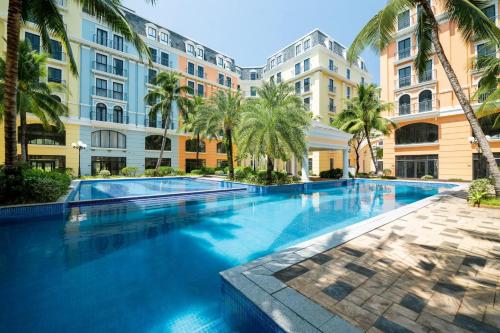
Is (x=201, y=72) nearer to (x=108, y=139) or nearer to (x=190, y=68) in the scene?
(x=190, y=68)

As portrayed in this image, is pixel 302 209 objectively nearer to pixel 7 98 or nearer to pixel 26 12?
pixel 7 98

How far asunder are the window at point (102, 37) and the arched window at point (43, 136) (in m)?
11.9

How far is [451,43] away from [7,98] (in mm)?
34434

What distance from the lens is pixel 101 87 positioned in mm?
28000

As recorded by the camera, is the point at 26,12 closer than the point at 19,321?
No

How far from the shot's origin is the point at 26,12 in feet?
32.7

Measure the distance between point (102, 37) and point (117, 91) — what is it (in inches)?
256

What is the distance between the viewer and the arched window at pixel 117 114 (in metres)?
29.0

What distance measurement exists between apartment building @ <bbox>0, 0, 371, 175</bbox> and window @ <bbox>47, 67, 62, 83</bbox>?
0.29ft

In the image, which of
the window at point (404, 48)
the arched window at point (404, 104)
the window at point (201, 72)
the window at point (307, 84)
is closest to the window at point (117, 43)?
the window at point (201, 72)

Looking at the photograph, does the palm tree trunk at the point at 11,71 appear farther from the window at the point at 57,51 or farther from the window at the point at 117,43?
the window at the point at 117,43

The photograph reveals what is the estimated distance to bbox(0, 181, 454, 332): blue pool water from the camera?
337 cm

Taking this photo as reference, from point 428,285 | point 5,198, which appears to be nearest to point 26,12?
point 5,198

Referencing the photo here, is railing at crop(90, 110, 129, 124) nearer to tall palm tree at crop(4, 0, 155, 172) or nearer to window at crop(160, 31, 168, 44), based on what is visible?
window at crop(160, 31, 168, 44)
